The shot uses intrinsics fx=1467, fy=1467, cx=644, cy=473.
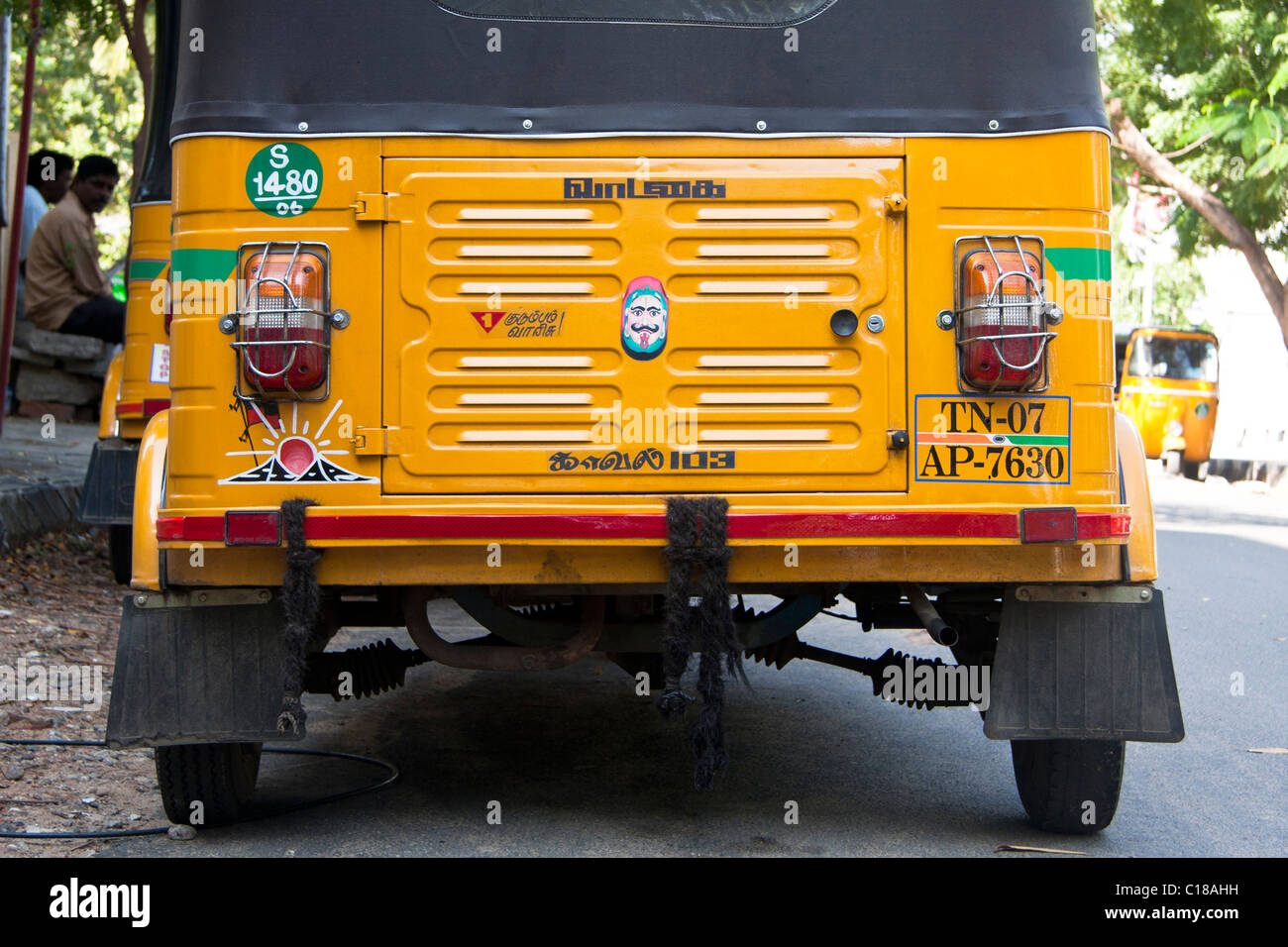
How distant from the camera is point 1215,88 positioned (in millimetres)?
19172

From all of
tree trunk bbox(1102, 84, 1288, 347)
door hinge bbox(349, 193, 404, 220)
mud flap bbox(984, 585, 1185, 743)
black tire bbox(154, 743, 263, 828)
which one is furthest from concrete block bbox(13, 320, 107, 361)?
tree trunk bbox(1102, 84, 1288, 347)

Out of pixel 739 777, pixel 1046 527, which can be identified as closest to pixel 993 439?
pixel 1046 527

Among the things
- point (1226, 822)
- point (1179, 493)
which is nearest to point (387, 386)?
point (1226, 822)

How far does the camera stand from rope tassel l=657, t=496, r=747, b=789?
3.95 metres

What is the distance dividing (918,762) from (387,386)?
2.63 m

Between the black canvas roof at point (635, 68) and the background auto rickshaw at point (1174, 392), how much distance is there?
754 inches

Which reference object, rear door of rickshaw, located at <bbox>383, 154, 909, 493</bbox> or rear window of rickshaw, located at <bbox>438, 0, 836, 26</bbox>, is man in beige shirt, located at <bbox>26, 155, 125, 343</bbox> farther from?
rear door of rickshaw, located at <bbox>383, 154, 909, 493</bbox>

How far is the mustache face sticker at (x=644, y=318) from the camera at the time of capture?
406cm

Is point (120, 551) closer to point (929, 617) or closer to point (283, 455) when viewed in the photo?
point (283, 455)

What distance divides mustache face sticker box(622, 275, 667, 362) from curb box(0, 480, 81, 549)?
551 cm

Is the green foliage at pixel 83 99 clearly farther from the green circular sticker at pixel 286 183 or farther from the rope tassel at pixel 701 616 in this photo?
the rope tassel at pixel 701 616

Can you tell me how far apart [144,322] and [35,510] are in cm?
204

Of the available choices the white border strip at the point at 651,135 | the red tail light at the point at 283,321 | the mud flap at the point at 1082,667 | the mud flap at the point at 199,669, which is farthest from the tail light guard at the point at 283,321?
the mud flap at the point at 1082,667

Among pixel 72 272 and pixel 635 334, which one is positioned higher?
pixel 72 272
